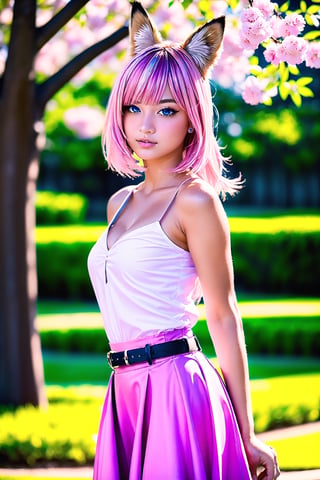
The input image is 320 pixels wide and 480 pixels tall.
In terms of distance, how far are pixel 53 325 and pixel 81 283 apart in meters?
2.33

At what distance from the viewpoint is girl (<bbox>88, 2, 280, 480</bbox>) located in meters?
2.07

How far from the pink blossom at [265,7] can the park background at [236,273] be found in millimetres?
2403

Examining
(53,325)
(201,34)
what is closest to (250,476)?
(201,34)

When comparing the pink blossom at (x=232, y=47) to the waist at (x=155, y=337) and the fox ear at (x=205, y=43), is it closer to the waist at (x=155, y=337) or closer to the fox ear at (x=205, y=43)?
the fox ear at (x=205, y=43)

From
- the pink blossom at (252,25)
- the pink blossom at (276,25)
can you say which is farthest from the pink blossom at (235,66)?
the pink blossom at (252,25)

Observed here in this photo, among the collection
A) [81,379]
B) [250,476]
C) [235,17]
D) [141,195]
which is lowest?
[81,379]

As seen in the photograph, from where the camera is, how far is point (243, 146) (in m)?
15.1

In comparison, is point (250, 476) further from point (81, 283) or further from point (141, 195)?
point (81, 283)

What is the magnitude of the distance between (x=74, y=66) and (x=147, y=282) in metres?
3.01

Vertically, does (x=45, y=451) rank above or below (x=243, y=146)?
below

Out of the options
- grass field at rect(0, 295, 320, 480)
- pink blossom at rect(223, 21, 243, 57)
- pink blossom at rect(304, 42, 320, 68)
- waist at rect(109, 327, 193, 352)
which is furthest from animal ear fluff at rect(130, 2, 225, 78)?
grass field at rect(0, 295, 320, 480)

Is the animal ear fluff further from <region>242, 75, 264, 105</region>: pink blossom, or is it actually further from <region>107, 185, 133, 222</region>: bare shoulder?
<region>242, 75, 264, 105</region>: pink blossom

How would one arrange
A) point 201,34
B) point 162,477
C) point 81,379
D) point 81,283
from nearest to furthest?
point 162,477, point 201,34, point 81,379, point 81,283

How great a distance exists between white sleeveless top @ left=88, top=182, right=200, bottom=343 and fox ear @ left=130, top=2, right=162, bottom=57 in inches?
17.8
